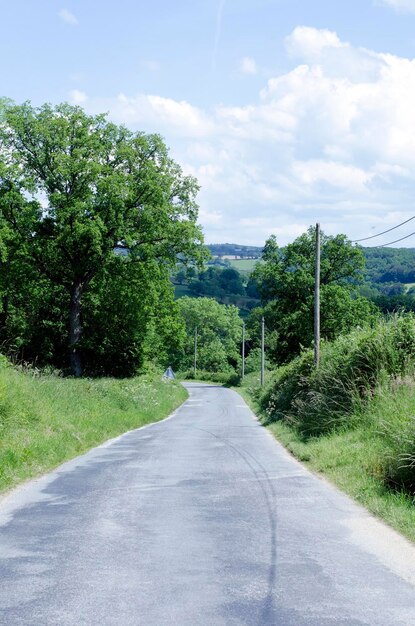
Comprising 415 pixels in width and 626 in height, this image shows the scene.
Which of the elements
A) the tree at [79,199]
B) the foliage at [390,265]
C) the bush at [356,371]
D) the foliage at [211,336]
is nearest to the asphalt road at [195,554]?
the bush at [356,371]

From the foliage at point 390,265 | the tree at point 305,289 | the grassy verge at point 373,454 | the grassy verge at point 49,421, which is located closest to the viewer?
the grassy verge at point 373,454

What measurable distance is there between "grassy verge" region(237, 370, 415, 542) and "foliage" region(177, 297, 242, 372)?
4318 inches

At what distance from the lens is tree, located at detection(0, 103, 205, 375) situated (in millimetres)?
40531

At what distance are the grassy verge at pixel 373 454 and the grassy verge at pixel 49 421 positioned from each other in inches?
210

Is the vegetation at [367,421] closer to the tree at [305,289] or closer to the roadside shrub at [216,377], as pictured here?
the tree at [305,289]

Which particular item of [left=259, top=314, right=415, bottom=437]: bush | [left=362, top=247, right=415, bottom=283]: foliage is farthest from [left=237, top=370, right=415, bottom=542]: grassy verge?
[left=362, top=247, right=415, bottom=283]: foliage

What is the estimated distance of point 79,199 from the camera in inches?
1592

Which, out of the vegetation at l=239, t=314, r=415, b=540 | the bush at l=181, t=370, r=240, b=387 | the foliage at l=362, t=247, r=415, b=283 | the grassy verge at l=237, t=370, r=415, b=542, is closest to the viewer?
the grassy verge at l=237, t=370, r=415, b=542

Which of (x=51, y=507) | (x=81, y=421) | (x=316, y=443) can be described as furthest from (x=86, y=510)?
(x=81, y=421)

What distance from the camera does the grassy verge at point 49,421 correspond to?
1273 centimetres

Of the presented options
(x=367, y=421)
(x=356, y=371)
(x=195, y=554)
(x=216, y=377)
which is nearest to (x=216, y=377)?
(x=216, y=377)

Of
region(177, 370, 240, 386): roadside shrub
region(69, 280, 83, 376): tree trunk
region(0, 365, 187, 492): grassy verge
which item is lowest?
region(177, 370, 240, 386): roadside shrub

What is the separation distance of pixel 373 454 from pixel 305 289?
52656 mm

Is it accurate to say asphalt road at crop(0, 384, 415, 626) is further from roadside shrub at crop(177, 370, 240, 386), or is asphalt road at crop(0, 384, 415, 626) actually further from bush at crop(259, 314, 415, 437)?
roadside shrub at crop(177, 370, 240, 386)
